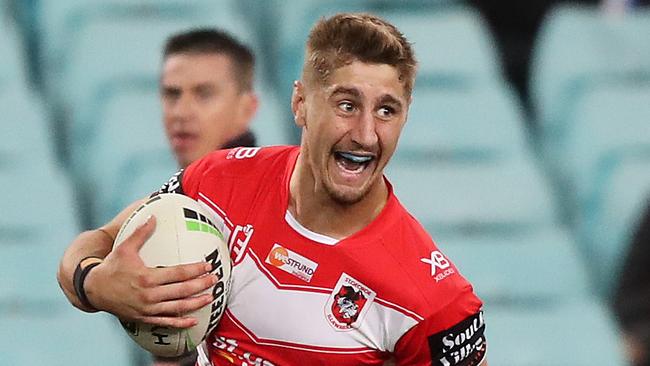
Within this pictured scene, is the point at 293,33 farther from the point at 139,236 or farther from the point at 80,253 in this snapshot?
the point at 139,236

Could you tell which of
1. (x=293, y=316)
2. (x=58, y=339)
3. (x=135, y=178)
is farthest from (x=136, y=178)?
(x=293, y=316)

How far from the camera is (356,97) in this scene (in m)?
2.79

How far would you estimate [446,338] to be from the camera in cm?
281

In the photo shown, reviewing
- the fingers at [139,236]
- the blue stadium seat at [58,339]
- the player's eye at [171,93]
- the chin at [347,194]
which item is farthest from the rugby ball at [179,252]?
the player's eye at [171,93]

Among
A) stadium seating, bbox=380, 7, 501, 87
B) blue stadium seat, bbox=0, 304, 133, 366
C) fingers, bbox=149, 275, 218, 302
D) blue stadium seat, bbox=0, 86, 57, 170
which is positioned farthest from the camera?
stadium seating, bbox=380, 7, 501, 87

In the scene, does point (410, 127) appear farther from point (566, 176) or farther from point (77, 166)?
point (77, 166)

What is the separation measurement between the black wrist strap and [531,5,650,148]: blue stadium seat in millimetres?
3040

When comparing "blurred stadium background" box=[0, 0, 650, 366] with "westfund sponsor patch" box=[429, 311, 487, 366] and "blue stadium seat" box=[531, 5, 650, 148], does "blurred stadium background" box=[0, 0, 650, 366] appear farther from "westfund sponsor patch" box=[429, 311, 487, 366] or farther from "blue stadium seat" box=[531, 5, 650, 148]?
"westfund sponsor patch" box=[429, 311, 487, 366]

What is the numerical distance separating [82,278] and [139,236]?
211 mm

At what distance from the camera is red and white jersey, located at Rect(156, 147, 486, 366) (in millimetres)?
2830

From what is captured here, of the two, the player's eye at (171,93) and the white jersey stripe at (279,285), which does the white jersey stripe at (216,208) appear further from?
the player's eye at (171,93)

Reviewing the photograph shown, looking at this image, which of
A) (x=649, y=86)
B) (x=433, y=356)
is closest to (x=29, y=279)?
(x=433, y=356)

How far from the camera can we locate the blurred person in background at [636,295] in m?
4.89

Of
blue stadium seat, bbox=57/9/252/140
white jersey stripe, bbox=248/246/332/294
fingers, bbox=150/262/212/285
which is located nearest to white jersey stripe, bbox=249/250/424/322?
white jersey stripe, bbox=248/246/332/294
